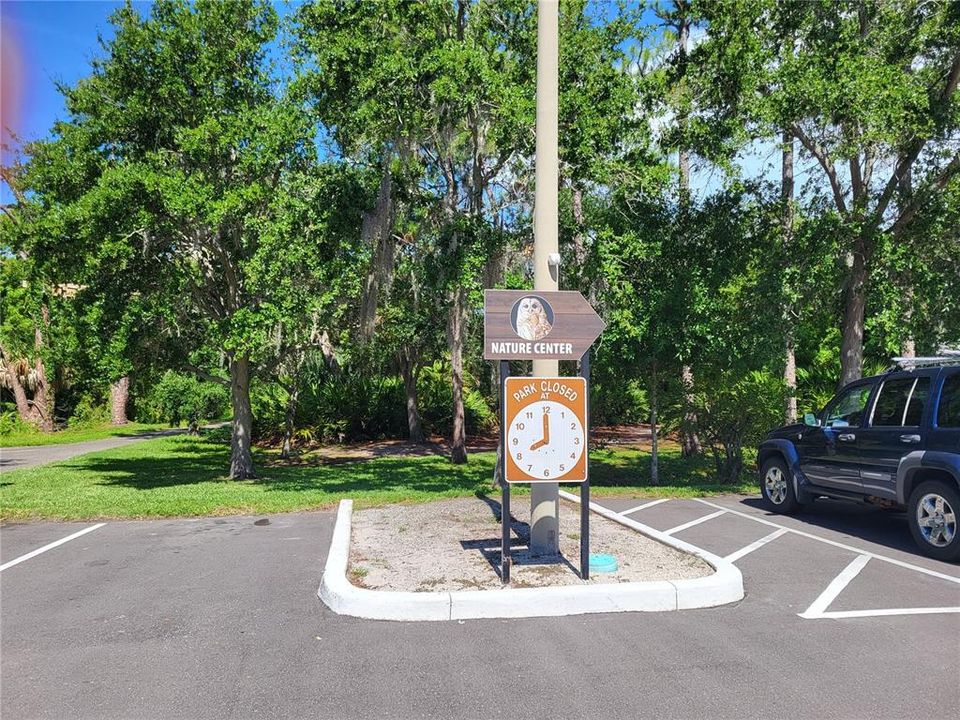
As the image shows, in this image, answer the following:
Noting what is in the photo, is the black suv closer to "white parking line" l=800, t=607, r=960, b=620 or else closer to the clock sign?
"white parking line" l=800, t=607, r=960, b=620

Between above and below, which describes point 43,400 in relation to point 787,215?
below

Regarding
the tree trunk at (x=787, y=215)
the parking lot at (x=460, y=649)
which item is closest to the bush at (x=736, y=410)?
the tree trunk at (x=787, y=215)

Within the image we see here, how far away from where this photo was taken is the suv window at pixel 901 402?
803cm

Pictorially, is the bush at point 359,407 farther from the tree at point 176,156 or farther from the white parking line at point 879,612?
the white parking line at point 879,612

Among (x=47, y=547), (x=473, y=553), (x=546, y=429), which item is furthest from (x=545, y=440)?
(x=47, y=547)

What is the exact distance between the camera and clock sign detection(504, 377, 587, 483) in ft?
21.5

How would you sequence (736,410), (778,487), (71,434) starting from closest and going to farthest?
(778,487) → (736,410) → (71,434)

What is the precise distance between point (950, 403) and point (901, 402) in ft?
2.28

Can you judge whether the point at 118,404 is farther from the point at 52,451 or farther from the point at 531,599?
the point at 531,599

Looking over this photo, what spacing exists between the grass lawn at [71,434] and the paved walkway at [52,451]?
113 cm

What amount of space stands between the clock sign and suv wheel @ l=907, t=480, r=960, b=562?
3903 mm

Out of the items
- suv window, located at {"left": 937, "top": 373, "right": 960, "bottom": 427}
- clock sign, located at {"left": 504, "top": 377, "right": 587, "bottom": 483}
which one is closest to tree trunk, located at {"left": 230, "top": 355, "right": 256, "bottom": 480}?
clock sign, located at {"left": 504, "top": 377, "right": 587, "bottom": 483}

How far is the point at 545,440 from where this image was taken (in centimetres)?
664

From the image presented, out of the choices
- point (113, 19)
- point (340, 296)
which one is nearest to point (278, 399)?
point (340, 296)
